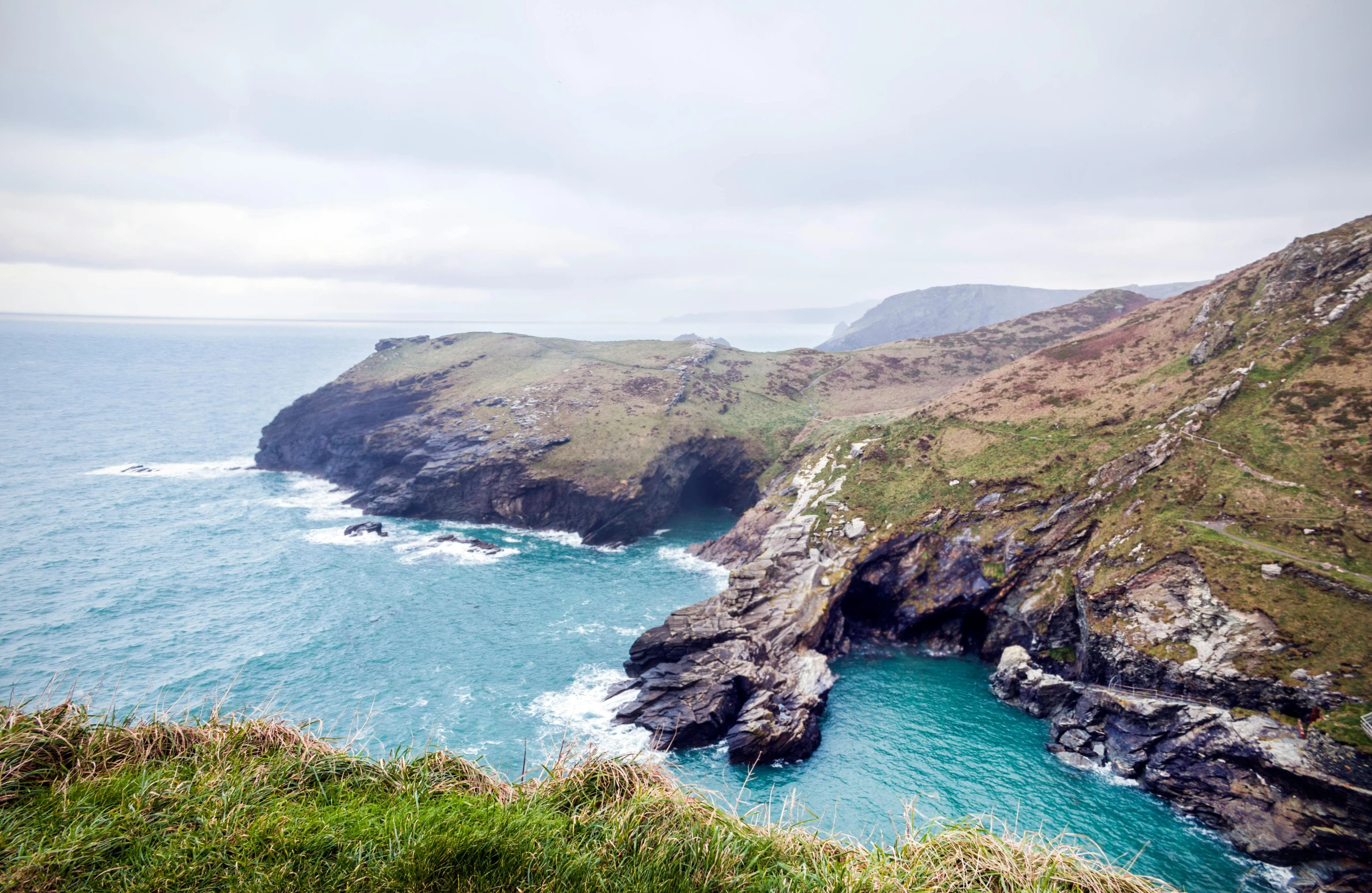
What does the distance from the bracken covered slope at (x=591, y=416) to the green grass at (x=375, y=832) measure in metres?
58.1

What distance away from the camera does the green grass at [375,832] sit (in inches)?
219

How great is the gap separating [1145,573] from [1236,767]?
1051cm

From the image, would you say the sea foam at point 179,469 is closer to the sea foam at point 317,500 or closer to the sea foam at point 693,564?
the sea foam at point 317,500

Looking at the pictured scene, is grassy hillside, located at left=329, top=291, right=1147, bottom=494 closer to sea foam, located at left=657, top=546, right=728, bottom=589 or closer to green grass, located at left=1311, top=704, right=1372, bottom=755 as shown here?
sea foam, located at left=657, top=546, right=728, bottom=589

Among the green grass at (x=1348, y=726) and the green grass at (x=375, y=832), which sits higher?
the green grass at (x=375, y=832)

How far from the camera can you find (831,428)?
256ft

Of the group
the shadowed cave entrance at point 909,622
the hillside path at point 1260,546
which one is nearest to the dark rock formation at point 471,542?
the shadowed cave entrance at point 909,622

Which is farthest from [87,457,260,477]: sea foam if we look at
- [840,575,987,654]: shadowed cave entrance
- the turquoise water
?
[840,575,987,654]: shadowed cave entrance

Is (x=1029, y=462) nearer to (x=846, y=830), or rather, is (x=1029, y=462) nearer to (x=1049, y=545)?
(x=1049, y=545)

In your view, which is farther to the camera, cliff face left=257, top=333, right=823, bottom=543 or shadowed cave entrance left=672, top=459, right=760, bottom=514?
shadowed cave entrance left=672, top=459, right=760, bottom=514

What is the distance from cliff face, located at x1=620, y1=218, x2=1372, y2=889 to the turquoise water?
8.25 ft

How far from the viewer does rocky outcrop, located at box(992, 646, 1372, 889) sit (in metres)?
22.4

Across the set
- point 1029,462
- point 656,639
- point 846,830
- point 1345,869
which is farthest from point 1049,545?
point 656,639

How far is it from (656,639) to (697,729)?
733cm
